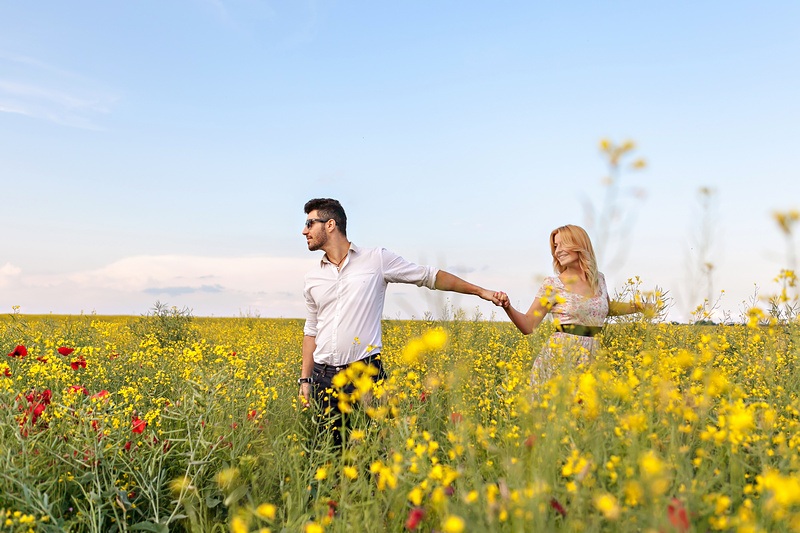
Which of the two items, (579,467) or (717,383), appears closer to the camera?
(579,467)

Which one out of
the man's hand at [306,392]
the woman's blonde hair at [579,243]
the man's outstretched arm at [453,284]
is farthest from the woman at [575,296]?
the man's hand at [306,392]

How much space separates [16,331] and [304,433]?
6.26m

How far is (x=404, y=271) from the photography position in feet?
16.3

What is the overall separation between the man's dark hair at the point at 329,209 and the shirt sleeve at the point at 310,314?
55cm

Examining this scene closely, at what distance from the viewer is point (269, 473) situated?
10.8 ft

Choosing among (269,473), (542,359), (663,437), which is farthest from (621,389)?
(269,473)

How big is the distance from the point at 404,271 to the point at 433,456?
2.15m

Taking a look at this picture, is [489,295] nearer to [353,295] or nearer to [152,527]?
[353,295]

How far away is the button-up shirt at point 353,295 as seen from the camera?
4.75 metres

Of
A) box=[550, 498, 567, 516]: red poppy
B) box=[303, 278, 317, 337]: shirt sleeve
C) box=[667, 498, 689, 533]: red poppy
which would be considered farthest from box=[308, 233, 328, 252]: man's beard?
box=[667, 498, 689, 533]: red poppy

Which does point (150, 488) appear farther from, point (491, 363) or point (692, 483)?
point (491, 363)

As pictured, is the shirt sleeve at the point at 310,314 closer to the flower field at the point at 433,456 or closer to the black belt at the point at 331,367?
the black belt at the point at 331,367

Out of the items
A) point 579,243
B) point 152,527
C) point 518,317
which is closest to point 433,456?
point 152,527

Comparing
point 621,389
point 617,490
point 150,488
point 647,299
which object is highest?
point 647,299
